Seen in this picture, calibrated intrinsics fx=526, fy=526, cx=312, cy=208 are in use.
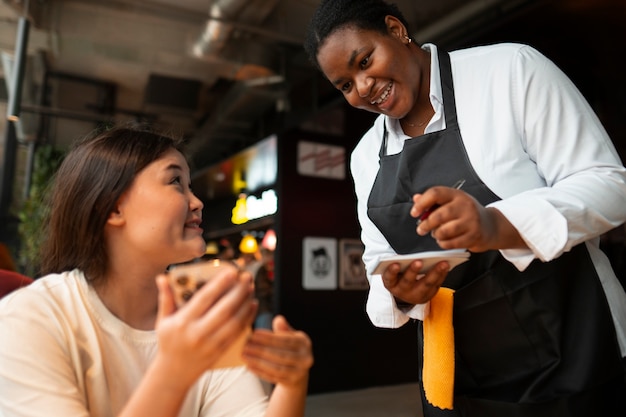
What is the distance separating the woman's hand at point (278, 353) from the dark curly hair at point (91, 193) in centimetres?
59

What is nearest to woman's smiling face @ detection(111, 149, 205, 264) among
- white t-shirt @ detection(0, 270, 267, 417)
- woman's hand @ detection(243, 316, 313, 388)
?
white t-shirt @ detection(0, 270, 267, 417)

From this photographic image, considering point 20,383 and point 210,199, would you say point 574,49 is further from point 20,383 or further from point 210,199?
point 210,199

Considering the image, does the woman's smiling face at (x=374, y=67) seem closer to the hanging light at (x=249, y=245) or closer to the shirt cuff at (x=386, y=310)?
the shirt cuff at (x=386, y=310)

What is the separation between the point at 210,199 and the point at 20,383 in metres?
9.01

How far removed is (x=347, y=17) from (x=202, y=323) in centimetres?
105

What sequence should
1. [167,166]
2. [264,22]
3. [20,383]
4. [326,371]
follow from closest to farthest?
[20,383], [167,166], [264,22], [326,371]

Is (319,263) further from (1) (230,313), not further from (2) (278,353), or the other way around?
(1) (230,313)

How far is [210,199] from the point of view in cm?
980

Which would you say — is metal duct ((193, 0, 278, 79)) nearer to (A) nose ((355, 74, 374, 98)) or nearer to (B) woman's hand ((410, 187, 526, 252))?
(A) nose ((355, 74, 374, 98))

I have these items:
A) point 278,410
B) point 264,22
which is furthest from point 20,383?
point 264,22

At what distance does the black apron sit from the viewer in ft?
3.75

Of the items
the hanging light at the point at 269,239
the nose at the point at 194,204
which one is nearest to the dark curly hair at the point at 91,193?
the nose at the point at 194,204

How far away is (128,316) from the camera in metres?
1.21

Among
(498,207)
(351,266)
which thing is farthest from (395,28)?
(351,266)
